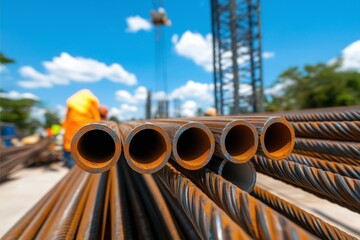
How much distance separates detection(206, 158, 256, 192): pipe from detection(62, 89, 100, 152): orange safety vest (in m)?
2.52

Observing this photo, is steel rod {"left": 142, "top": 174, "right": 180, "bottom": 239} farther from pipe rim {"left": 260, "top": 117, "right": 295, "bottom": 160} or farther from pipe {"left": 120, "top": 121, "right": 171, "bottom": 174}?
pipe rim {"left": 260, "top": 117, "right": 295, "bottom": 160}

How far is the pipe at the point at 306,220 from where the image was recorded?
93 centimetres

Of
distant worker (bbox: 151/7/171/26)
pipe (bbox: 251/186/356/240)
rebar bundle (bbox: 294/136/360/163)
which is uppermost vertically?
distant worker (bbox: 151/7/171/26)

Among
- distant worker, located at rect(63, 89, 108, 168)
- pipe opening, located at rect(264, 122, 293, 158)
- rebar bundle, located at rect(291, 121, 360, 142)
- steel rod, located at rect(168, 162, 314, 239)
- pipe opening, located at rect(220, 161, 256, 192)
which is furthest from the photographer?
distant worker, located at rect(63, 89, 108, 168)

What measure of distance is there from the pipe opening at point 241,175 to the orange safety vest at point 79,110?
2.53 m

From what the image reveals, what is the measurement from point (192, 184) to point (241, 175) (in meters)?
0.29

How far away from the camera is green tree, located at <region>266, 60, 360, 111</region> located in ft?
74.7

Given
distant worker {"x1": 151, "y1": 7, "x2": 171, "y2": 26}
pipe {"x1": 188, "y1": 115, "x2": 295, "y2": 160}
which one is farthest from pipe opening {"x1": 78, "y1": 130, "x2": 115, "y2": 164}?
distant worker {"x1": 151, "y1": 7, "x2": 171, "y2": 26}

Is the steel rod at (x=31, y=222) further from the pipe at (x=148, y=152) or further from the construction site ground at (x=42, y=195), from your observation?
the construction site ground at (x=42, y=195)

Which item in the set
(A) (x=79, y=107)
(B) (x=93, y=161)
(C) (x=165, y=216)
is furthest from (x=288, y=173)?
(A) (x=79, y=107)

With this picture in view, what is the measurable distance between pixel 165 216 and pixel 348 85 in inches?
1131

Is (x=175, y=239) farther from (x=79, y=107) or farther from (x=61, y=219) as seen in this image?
(x=79, y=107)

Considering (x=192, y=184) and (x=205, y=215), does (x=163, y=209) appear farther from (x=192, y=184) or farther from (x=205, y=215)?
Answer: (x=205, y=215)

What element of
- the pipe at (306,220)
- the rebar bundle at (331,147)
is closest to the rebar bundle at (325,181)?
the pipe at (306,220)
